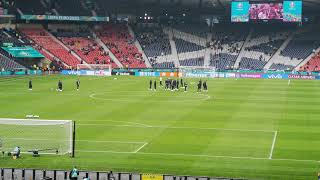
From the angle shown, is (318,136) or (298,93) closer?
(318,136)

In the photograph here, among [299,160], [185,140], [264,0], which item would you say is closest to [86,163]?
[185,140]

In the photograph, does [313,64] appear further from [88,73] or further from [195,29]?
[88,73]

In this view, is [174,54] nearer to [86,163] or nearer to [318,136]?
[318,136]

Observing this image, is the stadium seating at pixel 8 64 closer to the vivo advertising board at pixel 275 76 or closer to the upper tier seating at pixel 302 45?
the vivo advertising board at pixel 275 76

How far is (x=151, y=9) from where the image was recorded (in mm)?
106688

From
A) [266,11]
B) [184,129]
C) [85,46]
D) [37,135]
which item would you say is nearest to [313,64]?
[266,11]

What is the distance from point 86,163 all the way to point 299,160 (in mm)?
10604

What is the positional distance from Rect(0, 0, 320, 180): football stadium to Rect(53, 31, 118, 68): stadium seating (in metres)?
0.24

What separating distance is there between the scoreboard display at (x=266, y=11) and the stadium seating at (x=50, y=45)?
28193mm

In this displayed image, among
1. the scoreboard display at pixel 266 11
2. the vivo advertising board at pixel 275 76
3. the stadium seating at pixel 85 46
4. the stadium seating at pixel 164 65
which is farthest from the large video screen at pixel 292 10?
the stadium seating at pixel 85 46

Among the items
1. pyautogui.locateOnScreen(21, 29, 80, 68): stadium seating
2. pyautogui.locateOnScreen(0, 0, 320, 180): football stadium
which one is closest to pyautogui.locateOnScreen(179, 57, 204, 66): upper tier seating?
pyautogui.locateOnScreen(0, 0, 320, 180): football stadium

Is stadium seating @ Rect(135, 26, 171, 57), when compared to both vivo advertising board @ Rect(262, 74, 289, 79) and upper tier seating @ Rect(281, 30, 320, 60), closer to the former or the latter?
vivo advertising board @ Rect(262, 74, 289, 79)

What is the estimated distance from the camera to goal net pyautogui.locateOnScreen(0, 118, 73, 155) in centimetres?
3038

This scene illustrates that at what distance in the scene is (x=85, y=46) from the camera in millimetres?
100188
